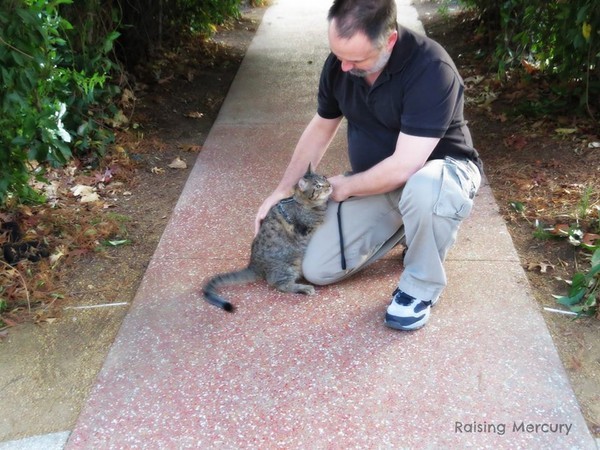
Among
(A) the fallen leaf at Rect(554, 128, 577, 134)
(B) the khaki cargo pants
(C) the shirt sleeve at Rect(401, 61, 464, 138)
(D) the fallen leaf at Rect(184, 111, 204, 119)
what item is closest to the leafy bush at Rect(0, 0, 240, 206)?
(D) the fallen leaf at Rect(184, 111, 204, 119)

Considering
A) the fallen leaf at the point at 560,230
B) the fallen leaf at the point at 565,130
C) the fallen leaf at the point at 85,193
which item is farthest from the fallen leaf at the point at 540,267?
the fallen leaf at the point at 85,193

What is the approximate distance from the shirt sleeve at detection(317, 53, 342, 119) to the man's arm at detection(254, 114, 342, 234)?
0.04m

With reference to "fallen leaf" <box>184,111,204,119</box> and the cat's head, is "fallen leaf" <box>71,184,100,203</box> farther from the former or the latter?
the cat's head

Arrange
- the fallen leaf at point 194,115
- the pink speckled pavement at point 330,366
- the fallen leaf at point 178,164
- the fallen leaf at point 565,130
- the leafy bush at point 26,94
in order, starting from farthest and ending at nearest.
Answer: the fallen leaf at point 194,115 < the fallen leaf at point 178,164 < the fallen leaf at point 565,130 < the leafy bush at point 26,94 < the pink speckled pavement at point 330,366

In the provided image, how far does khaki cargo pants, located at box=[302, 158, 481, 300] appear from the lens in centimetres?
284

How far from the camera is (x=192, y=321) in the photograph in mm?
3115

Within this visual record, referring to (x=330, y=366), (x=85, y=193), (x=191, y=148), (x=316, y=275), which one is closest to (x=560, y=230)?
(x=316, y=275)

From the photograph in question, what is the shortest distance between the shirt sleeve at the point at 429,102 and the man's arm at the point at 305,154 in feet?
2.07

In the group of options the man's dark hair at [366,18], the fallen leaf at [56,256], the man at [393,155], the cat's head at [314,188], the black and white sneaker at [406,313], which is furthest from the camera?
the fallen leaf at [56,256]

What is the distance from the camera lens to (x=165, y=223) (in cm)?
412

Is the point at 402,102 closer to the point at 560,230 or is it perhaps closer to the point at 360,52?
the point at 360,52

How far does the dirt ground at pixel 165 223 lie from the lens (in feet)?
8.91

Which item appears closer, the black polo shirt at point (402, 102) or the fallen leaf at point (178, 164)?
the black polo shirt at point (402, 102)

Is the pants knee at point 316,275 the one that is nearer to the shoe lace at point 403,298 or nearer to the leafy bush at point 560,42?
the shoe lace at point 403,298
